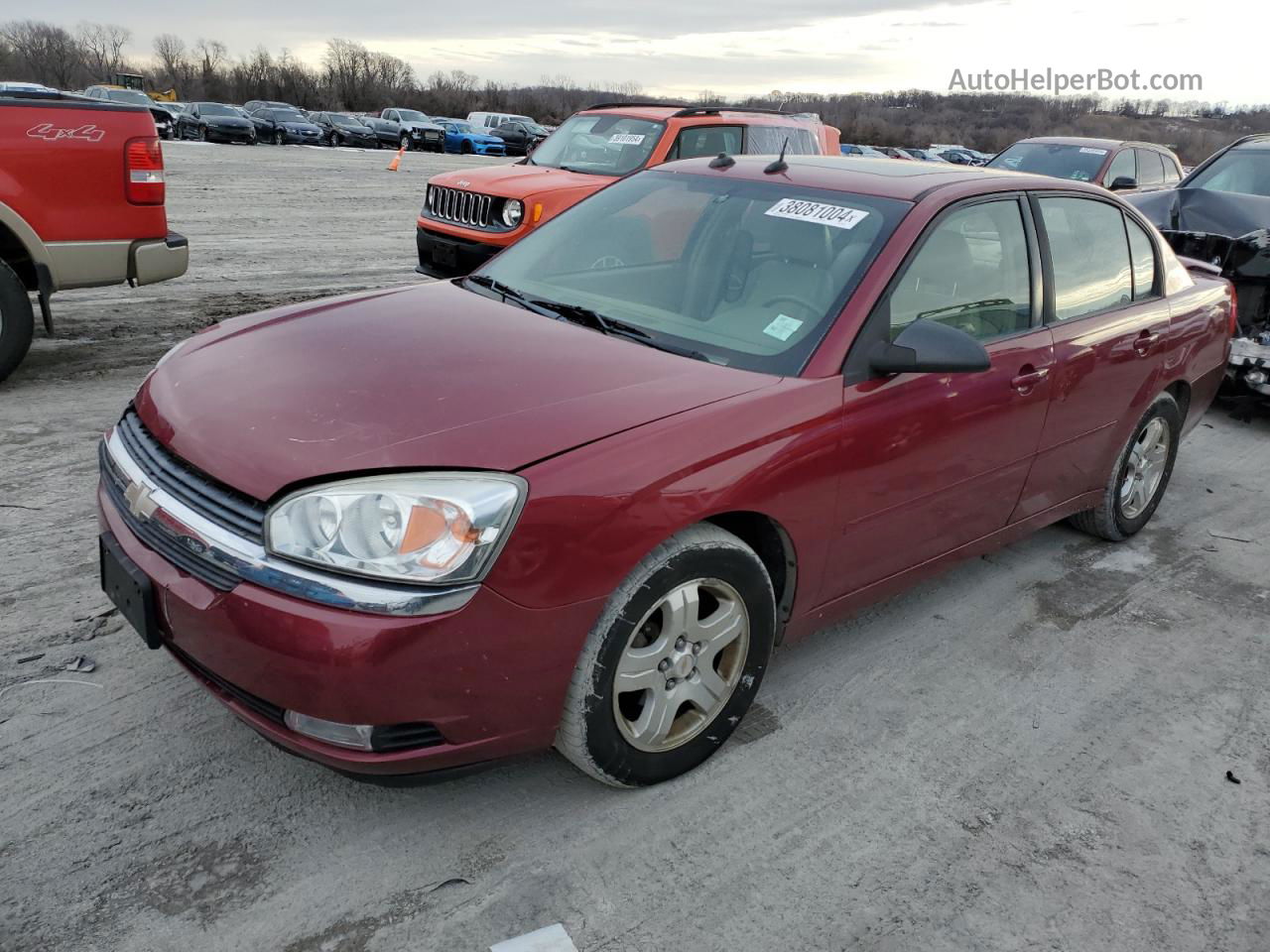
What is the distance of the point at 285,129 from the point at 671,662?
141 feet

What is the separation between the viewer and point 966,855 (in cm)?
278

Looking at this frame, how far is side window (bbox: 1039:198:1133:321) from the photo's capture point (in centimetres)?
404

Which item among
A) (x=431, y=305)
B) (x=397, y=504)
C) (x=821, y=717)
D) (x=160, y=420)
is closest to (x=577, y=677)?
(x=397, y=504)

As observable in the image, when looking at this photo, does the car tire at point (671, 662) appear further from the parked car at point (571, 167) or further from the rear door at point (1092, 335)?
the parked car at point (571, 167)

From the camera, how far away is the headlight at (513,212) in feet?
28.0

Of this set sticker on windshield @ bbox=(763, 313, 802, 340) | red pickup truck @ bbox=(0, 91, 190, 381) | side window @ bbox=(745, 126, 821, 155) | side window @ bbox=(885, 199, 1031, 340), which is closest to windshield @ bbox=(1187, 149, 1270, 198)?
side window @ bbox=(745, 126, 821, 155)

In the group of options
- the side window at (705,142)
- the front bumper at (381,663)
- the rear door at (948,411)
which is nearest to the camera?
the front bumper at (381,663)

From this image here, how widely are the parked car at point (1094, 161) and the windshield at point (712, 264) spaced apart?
8.48m

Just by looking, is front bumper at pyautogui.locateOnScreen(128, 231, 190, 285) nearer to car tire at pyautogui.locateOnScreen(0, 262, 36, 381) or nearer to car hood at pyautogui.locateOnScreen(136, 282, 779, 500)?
car tire at pyautogui.locateOnScreen(0, 262, 36, 381)

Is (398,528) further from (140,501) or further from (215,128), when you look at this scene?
(215,128)

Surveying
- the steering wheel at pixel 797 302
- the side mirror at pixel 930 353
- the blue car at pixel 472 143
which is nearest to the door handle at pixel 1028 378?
the side mirror at pixel 930 353

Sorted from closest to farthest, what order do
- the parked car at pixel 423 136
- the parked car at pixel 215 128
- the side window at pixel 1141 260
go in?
the side window at pixel 1141 260
the parked car at pixel 215 128
the parked car at pixel 423 136

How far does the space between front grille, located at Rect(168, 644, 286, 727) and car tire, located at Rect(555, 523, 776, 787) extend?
2.29 ft

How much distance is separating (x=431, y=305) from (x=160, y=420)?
1041 millimetres
